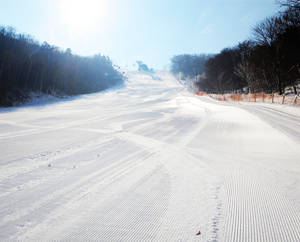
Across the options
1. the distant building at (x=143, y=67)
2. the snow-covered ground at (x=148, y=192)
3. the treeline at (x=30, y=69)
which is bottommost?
the snow-covered ground at (x=148, y=192)

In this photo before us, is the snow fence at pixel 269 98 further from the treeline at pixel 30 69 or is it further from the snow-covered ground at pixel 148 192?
the treeline at pixel 30 69

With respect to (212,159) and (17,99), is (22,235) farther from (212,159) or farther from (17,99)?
(17,99)

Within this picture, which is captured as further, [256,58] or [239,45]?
[239,45]

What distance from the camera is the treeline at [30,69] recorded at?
25786 mm

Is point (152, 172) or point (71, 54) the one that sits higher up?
point (71, 54)

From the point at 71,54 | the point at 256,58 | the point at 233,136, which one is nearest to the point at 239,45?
the point at 256,58

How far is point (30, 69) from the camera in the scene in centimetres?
3127

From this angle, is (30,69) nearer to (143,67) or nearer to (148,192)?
(148,192)

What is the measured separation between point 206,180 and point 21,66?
32186mm

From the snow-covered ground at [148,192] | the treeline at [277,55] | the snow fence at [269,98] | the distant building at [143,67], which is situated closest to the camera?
the snow-covered ground at [148,192]

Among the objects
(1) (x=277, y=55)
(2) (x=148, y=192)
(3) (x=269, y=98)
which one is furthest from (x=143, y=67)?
(2) (x=148, y=192)

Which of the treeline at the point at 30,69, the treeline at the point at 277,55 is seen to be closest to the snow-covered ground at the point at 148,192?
the treeline at the point at 277,55

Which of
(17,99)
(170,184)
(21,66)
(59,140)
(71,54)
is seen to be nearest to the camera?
(170,184)

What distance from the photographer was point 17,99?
85.7 ft
